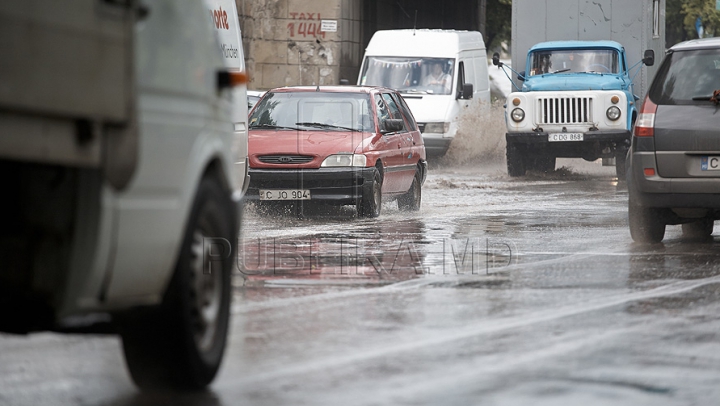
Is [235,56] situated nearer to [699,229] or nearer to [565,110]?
[699,229]

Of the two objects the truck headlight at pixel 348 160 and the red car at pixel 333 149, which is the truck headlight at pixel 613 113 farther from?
the truck headlight at pixel 348 160

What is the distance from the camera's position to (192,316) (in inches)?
208

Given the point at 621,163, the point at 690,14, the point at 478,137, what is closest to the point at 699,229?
the point at 621,163

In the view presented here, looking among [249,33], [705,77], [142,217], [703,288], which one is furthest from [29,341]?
[249,33]

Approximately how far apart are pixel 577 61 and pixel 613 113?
148 centimetres

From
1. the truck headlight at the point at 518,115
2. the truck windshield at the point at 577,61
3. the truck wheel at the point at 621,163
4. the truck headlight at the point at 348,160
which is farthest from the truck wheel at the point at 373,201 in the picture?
the truck windshield at the point at 577,61

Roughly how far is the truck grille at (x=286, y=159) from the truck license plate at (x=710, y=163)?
5212 millimetres

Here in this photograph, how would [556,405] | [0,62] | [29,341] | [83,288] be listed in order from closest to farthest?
[0,62] → [83,288] → [556,405] → [29,341]

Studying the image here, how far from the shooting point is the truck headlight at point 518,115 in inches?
934

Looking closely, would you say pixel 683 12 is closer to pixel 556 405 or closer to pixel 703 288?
pixel 703 288

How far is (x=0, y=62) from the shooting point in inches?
151

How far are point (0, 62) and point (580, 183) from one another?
19.5 m

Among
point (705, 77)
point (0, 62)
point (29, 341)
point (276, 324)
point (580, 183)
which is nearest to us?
point (0, 62)

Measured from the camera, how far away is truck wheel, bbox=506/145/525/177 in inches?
950
